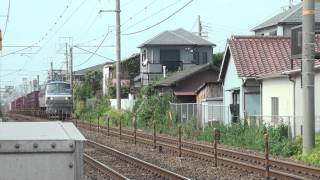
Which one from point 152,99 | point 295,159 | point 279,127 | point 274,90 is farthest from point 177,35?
point 295,159

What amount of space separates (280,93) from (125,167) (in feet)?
38.4

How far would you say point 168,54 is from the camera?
214 feet

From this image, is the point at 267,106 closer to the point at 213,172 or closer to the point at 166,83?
the point at 213,172

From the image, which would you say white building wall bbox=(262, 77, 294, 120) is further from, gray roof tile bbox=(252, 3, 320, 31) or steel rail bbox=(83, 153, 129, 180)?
gray roof tile bbox=(252, 3, 320, 31)

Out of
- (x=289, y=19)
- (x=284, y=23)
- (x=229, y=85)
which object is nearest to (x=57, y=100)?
(x=284, y=23)

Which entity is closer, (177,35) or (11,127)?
(11,127)

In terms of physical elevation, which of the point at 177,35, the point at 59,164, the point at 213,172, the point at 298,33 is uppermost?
the point at 177,35

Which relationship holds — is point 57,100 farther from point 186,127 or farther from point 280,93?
point 280,93

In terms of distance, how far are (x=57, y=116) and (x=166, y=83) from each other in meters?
10.1

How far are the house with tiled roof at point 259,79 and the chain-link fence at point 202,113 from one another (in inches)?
18.4

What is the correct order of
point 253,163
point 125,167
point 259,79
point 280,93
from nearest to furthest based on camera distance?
point 253,163 < point 125,167 < point 280,93 < point 259,79

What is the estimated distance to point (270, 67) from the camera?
108ft

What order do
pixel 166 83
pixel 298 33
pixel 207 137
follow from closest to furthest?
pixel 298 33 → pixel 207 137 → pixel 166 83

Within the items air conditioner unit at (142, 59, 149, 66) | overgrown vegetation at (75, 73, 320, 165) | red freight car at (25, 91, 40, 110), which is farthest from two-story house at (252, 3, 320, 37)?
red freight car at (25, 91, 40, 110)
